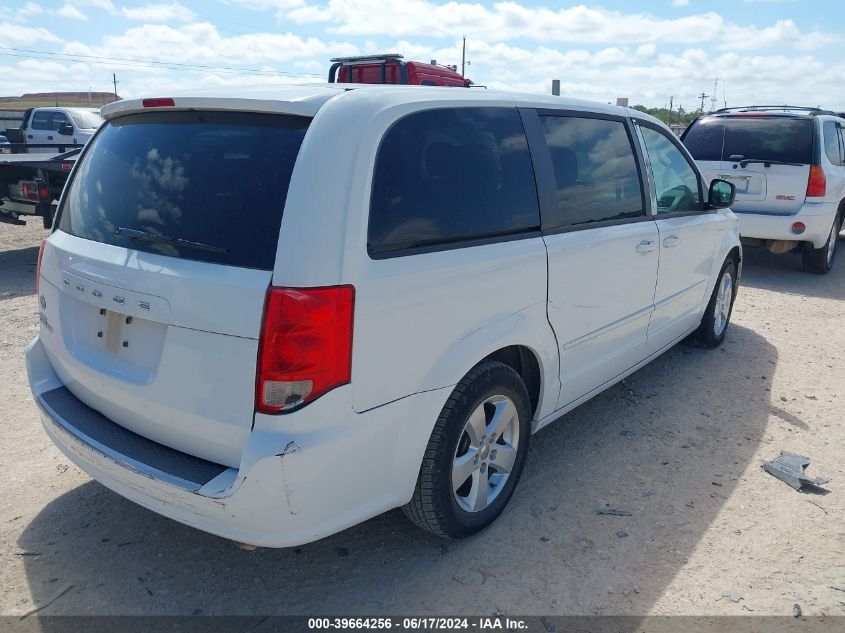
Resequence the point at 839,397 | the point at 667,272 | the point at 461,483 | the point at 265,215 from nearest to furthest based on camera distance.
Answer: the point at 265,215
the point at 461,483
the point at 667,272
the point at 839,397

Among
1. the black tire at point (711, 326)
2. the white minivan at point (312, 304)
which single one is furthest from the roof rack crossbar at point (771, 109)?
the white minivan at point (312, 304)

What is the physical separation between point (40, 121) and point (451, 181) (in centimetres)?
1887

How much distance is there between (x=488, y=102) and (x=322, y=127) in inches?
38.7

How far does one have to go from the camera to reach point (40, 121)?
1794 centimetres

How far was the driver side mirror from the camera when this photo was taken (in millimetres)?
4820

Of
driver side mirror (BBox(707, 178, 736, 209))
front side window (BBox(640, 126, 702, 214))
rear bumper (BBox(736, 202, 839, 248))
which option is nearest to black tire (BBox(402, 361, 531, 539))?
front side window (BBox(640, 126, 702, 214))

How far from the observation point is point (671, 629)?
8.35 feet

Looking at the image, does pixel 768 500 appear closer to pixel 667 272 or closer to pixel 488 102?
pixel 667 272

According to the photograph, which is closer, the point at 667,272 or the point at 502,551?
the point at 502,551

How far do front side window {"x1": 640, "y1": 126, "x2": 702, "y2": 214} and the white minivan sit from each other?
3.72ft

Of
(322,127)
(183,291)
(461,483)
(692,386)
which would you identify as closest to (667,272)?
(692,386)

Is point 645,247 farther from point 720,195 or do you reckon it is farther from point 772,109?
point 772,109

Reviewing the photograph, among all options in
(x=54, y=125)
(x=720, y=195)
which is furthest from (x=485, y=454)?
(x=54, y=125)

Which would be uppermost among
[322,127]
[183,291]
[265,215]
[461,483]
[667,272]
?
[322,127]
